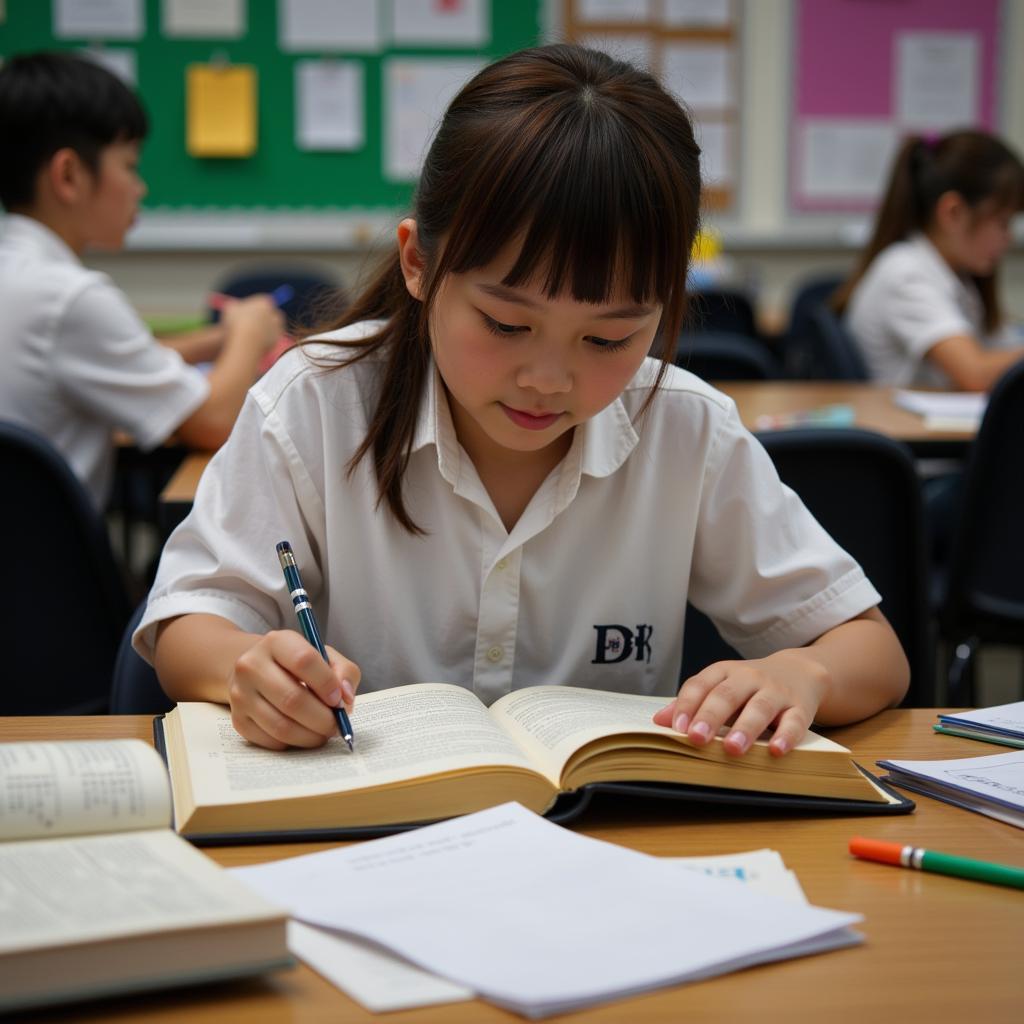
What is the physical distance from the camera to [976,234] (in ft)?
10.9

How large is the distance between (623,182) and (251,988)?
2.21ft

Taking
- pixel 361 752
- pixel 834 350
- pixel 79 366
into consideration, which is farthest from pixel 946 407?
pixel 361 752

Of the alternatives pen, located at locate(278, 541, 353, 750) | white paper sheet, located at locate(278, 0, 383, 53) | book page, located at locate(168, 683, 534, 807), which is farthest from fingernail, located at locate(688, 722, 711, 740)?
white paper sheet, located at locate(278, 0, 383, 53)

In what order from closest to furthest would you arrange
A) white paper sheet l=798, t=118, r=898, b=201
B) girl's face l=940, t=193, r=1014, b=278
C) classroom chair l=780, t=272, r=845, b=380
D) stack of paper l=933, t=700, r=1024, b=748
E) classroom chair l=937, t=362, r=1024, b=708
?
stack of paper l=933, t=700, r=1024, b=748 → classroom chair l=937, t=362, r=1024, b=708 → girl's face l=940, t=193, r=1014, b=278 → classroom chair l=780, t=272, r=845, b=380 → white paper sheet l=798, t=118, r=898, b=201

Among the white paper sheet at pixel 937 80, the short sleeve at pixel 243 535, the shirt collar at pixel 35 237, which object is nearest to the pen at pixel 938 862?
the short sleeve at pixel 243 535

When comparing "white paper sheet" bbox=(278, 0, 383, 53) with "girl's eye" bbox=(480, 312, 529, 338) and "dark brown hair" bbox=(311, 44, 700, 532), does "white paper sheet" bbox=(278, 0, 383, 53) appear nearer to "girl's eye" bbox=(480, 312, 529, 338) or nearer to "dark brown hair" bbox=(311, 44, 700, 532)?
"dark brown hair" bbox=(311, 44, 700, 532)

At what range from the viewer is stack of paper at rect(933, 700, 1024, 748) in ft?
3.46

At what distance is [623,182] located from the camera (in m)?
1.07

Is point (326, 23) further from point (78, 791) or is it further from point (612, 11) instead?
point (78, 791)

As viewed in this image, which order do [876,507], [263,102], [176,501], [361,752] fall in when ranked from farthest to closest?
[263,102] < [176,501] < [876,507] < [361,752]

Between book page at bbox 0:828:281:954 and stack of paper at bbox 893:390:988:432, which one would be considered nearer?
book page at bbox 0:828:281:954

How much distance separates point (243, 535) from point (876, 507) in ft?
2.47

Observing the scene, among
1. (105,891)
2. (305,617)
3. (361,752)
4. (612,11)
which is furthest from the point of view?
(612,11)

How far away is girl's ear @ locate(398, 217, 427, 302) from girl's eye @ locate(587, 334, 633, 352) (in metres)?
0.18
